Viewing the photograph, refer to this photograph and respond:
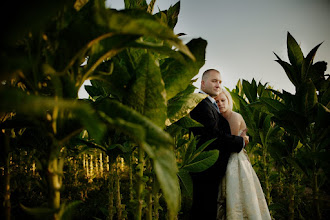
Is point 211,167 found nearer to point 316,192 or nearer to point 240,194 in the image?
point 240,194

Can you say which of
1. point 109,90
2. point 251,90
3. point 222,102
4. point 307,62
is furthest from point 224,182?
point 109,90

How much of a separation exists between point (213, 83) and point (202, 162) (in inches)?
48.3

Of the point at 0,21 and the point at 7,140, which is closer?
the point at 0,21

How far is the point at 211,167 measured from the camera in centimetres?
216

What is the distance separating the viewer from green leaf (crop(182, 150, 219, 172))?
157 centimetres

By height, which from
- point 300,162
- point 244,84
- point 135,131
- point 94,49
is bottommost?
point 300,162

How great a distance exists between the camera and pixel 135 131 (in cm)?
52

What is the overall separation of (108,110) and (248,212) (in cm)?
203

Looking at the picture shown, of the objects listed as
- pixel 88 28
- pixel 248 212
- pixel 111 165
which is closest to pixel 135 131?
pixel 88 28

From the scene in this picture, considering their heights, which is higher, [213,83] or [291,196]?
[213,83]

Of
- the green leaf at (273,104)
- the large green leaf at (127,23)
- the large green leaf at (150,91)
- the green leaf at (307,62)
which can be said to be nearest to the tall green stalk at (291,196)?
the green leaf at (273,104)

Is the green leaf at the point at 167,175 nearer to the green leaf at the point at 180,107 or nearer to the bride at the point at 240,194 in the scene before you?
the green leaf at the point at 180,107

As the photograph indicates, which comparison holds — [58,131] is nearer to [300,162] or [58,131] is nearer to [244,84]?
[300,162]

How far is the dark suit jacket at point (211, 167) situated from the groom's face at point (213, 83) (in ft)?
1.03
